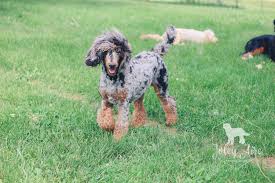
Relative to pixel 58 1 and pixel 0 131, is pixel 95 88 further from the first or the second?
pixel 58 1

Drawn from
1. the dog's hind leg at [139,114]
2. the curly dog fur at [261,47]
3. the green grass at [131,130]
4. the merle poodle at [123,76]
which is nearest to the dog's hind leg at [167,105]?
the merle poodle at [123,76]

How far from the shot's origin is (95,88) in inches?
364

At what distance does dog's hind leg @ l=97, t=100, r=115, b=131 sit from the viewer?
6508 millimetres

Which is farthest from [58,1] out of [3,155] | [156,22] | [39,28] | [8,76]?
[3,155]

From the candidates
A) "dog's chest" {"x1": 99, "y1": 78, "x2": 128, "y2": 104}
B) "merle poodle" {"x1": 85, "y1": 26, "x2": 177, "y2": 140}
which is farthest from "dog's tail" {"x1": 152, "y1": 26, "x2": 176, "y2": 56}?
A: "dog's chest" {"x1": 99, "y1": 78, "x2": 128, "y2": 104}

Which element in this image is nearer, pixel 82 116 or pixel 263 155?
pixel 263 155

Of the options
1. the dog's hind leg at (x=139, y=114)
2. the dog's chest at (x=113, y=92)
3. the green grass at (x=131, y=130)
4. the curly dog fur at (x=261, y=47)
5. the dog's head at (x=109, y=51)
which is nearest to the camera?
the green grass at (x=131, y=130)

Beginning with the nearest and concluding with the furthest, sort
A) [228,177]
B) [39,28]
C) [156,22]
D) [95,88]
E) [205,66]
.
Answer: [228,177]
[95,88]
[205,66]
[39,28]
[156,22]

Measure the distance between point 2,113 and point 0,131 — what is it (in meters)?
0.69

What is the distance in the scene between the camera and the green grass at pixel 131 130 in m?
5.46

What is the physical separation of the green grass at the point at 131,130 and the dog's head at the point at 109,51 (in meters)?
0.91

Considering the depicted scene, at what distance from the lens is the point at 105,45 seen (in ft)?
19.9

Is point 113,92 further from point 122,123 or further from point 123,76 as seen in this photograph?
point 122,123

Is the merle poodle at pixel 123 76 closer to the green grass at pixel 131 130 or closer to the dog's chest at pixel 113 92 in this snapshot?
the dog's chest at pixel 113 92
